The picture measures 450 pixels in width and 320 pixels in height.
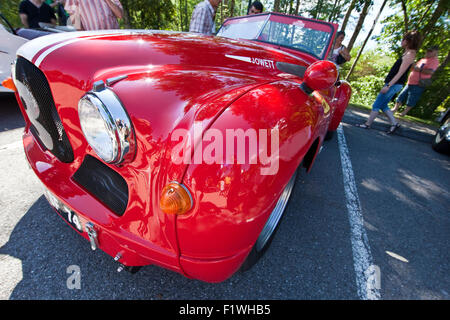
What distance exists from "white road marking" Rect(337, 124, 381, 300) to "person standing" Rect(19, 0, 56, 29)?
21.8 ft

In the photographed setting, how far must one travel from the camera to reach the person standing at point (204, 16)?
306 centimetres

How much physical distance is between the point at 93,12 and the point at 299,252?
347 cm

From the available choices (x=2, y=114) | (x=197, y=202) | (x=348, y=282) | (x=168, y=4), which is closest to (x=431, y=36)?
(x=168, y=4)

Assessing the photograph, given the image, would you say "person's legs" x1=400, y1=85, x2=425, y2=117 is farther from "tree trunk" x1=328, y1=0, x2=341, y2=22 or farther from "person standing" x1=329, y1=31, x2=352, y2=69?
"tree trunk" x1=328, y1=0, x2=341, y2=22

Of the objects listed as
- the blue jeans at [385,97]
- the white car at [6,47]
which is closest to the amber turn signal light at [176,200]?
the white car at [6,47]

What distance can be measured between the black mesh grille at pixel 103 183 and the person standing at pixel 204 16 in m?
2.84

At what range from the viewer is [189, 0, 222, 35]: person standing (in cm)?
306

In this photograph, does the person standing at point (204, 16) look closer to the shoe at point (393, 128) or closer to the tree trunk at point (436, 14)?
the shoe at point (393, 128)

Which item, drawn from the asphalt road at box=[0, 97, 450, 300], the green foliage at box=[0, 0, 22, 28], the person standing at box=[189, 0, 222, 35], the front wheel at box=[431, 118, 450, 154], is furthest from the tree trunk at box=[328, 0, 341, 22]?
the green foliage at box=[0, 0, 22, 28]

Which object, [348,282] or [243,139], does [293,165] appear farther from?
[348,282]

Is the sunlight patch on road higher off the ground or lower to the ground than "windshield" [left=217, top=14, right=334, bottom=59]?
lower

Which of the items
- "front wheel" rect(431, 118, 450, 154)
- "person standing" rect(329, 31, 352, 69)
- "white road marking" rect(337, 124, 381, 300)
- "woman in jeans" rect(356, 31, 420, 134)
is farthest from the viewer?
"person standing" rect(329, 31, 352, 69)

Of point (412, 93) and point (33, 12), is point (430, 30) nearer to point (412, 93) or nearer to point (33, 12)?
point (412, 93)
